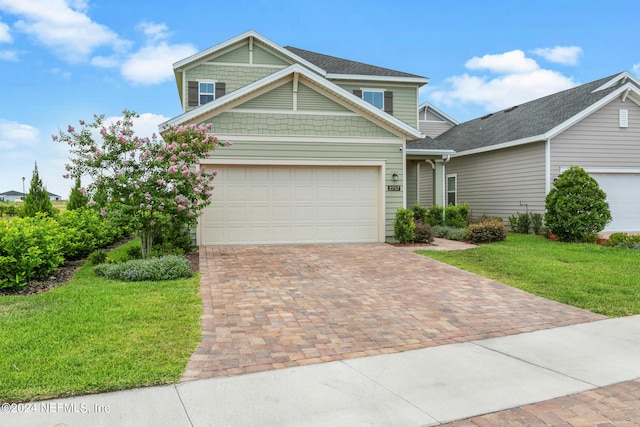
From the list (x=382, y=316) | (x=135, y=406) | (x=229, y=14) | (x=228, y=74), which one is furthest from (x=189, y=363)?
(x=228, y=74)

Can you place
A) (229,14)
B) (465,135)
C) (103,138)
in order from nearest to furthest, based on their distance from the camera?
(103,138), (229,14), (465,135)

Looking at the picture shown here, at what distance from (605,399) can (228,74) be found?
17.5 m

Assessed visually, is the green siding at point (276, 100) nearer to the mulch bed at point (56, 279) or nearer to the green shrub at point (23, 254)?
the mulch bed at point (56, 279)

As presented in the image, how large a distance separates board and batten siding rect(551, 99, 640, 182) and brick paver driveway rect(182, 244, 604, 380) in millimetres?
8791

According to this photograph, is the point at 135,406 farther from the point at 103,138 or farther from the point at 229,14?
the point at 229,14

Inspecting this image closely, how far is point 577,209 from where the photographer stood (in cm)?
1477

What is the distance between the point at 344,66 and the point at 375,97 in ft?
6.53

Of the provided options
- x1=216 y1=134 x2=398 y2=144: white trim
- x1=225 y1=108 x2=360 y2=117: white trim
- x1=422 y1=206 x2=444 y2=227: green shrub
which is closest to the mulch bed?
x1=216 y1=134 x2=398 y2=144: white trim

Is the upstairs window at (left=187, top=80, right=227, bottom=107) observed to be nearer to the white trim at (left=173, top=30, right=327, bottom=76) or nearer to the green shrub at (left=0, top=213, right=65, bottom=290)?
the white trim at (left=173, top=30, right=327, bottom=76)

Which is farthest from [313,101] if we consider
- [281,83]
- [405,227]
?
[405,227]

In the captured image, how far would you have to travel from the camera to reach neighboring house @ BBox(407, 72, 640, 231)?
16.6 metres

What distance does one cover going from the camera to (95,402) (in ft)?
12.6

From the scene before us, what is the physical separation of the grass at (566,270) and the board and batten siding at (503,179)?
3.37 metres

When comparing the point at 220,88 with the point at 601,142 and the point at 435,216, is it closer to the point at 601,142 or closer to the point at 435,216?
the point at 435,216
